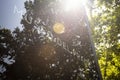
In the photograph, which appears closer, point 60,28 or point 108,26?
point 108,26

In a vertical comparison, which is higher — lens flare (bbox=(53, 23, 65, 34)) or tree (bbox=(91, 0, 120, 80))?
lens flare (bbox=(53, 23, 65, 34))

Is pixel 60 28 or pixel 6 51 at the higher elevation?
pixel 60 28

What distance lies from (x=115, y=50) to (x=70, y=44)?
1226 centimetres

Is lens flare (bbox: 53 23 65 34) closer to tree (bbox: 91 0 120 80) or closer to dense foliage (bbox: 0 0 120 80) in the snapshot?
dense foliage (bbox: 0 0 120 80)

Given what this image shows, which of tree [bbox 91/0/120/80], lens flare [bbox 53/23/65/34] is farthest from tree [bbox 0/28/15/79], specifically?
tree [bbox 91/0/120/80]

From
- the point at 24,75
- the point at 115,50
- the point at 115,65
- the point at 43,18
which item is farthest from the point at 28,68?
the point at 115,50

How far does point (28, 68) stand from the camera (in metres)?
28.0

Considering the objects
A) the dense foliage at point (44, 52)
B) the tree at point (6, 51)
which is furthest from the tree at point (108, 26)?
the tree at point (6, 51)

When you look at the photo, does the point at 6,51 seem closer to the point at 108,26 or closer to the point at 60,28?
the point at 60,28

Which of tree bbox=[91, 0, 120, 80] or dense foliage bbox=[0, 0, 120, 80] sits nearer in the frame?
tree bbox=[91, 0, 120, 80]

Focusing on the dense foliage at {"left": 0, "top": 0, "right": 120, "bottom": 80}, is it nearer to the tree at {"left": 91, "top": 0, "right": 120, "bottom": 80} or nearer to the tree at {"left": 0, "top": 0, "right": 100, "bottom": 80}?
the tree at {"left": 0, "top": 0, "right": 100, "bottom": 80}

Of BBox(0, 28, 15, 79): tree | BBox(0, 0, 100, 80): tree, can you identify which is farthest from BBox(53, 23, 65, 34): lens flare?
BBox(0, 28, 15, 79): tree

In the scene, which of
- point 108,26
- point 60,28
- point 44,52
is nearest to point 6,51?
point 44,52

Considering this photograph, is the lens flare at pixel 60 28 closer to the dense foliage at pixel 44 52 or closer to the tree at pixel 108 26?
the dense foliage at pixel 44 52
